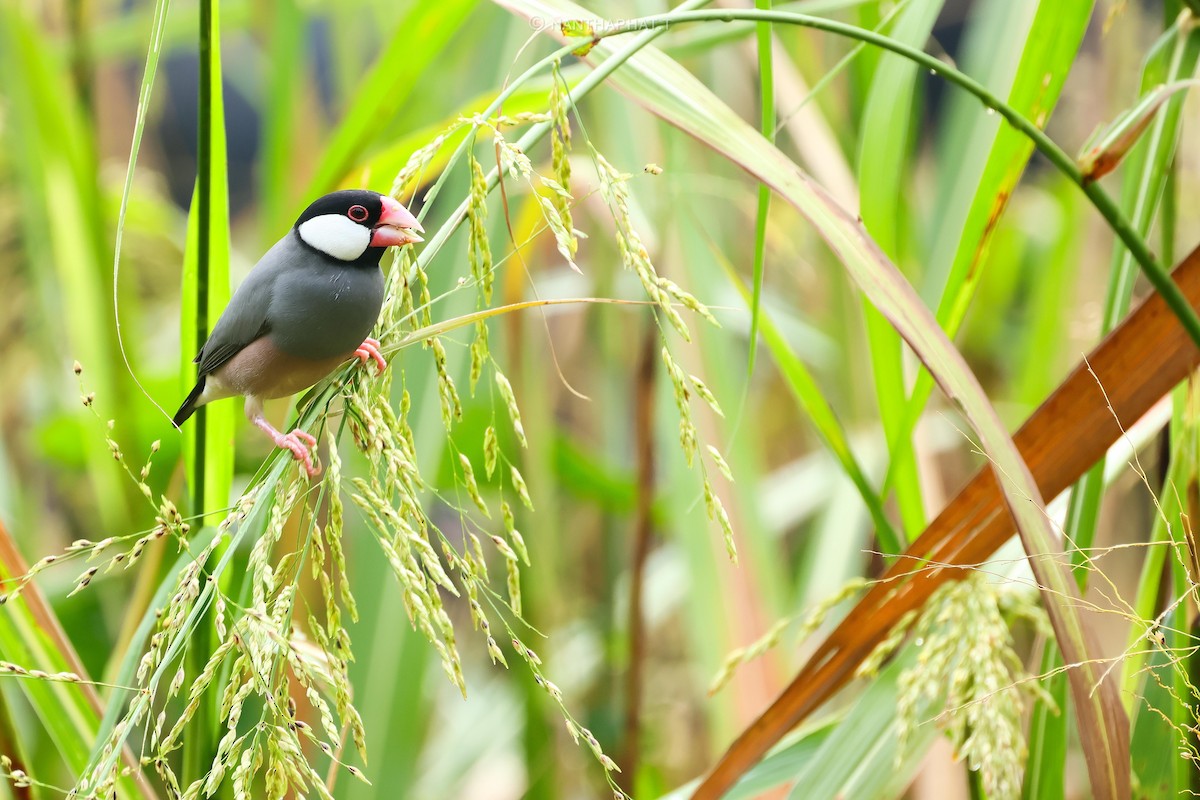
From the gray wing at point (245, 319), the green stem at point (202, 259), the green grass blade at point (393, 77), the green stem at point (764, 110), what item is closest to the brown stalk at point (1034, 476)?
the green stem at point (764, 110)

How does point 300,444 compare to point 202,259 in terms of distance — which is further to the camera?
point 202,259

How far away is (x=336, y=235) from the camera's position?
3.50 feet

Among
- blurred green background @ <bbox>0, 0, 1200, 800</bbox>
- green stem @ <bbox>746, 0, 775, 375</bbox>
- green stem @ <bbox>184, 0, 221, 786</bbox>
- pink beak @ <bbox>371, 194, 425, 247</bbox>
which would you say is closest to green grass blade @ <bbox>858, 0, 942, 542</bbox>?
blurred green background @ <bbox>0, 0, 1200, 800</bbox>

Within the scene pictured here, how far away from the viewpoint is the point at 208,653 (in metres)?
0.92

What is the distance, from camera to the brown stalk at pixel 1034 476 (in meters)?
0.89

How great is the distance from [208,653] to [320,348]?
306 mm

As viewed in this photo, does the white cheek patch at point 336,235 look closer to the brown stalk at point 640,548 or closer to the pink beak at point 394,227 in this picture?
the pink beak at point 394,227

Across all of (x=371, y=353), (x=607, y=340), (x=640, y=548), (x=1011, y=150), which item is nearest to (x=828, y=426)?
(x=1011, y=150)

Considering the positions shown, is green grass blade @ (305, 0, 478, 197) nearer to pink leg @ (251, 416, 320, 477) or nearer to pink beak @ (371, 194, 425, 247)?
pink beak @ (371, 194, 425, 247)

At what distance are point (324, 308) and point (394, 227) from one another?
0.12 meters

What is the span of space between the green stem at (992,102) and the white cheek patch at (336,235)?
34 cm

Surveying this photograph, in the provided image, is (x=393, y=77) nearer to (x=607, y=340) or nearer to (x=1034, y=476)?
(x=1034, y=476)

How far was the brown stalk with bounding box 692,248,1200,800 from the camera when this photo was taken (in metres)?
0.89

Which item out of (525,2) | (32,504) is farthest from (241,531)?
(32,504)
